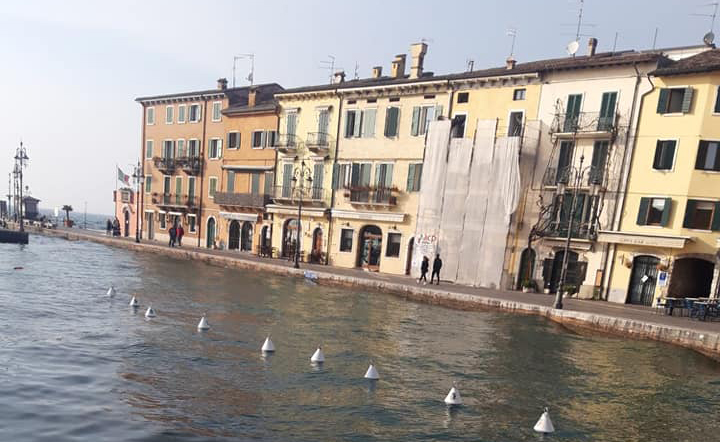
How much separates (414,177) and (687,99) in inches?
614

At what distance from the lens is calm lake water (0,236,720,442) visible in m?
9.46

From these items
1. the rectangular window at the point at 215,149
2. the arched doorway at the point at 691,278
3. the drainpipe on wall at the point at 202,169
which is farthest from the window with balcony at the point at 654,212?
the drainpipe on wall at the point at 202,169

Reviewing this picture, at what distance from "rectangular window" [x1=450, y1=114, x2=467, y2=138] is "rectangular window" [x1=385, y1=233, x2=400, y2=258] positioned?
314 inches

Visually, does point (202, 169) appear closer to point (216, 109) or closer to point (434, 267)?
point (216, 109)

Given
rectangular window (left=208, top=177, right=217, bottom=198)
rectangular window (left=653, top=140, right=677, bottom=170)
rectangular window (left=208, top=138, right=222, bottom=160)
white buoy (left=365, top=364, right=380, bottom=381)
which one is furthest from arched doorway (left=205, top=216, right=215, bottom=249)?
rectangular window (left=653, top=140, right=677, bottom=170)

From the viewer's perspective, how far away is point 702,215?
22.1 metres

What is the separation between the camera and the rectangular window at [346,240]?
34.4 meters

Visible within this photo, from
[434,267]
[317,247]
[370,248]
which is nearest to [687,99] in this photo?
[434,267]

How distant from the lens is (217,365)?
1242 centimetres

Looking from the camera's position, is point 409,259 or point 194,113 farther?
point 194,113

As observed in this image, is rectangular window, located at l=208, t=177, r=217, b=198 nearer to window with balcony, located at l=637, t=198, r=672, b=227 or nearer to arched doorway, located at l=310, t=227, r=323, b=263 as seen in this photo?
arched doorway, located at l=310, t=227, r=323, b=263

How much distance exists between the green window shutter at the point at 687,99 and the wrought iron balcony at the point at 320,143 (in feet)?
74.5

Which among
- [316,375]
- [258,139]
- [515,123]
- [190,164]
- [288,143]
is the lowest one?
[316,375]

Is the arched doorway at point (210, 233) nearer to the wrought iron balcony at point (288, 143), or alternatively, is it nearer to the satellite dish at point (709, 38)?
the wrought iron balcony at point (288, 143)
